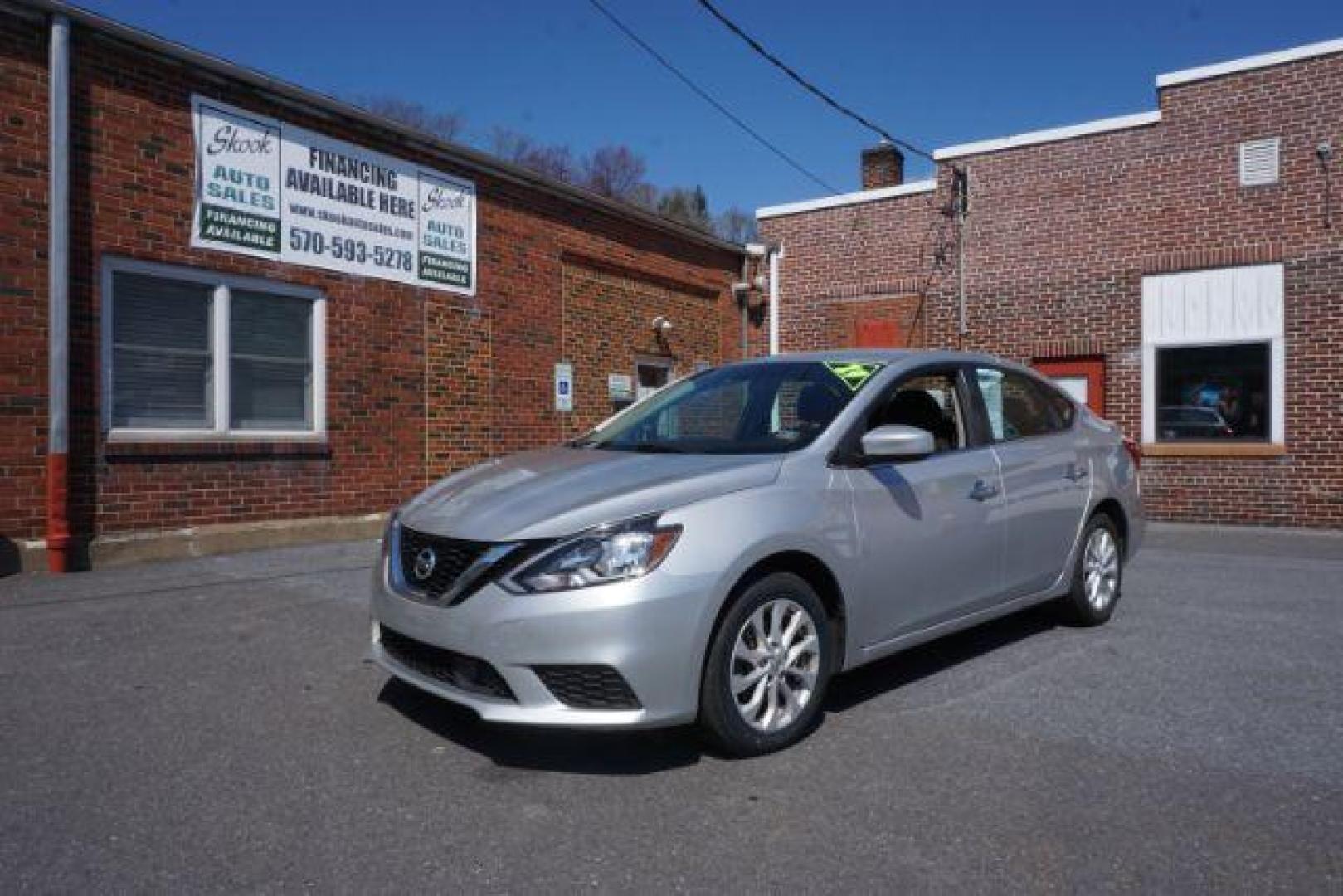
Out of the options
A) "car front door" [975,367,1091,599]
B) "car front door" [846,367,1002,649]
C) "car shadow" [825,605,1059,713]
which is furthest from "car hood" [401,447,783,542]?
"car front door" [975,367,1091,599]

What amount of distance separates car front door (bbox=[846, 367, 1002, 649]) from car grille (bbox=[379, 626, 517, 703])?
1.44 metres

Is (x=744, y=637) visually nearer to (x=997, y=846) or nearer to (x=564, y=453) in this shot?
(x=997, y=846)

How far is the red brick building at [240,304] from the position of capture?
285 inches

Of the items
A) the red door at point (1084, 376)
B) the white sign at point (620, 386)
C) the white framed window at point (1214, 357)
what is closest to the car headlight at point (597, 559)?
the white sign at point (620, 386)

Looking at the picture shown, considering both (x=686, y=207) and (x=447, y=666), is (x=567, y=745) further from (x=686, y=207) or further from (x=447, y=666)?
(x=686, y=207)

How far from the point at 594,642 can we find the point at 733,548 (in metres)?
0.59

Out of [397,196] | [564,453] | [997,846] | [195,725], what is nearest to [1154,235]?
[397,196]

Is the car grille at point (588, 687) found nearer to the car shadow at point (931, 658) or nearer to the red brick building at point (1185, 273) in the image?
the car shadow at point (931, 658)

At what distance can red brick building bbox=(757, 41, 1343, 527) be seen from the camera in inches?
441

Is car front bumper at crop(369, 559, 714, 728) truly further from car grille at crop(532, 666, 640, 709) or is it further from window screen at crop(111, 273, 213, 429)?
window screen at crop(111, 273, 213, 429)

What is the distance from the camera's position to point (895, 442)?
392 centimetres

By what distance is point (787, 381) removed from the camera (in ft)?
15.2

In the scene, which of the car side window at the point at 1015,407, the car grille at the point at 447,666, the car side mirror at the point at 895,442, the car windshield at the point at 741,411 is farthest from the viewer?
the car side window at the point at 1015,407

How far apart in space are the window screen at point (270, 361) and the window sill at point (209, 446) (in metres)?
0.17
